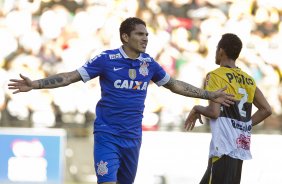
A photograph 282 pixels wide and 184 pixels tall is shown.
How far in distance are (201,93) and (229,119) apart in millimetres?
374

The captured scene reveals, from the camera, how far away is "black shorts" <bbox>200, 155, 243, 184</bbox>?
6.88 meters

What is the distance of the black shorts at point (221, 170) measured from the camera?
6879 millimetres

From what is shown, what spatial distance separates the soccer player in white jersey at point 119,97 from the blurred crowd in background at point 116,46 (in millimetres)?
6667

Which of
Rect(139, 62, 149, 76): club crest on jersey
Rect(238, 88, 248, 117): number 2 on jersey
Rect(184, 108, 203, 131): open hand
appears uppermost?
Rect(139, 62, 149, 76): club crest on jersey

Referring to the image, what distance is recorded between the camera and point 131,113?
7035 mm

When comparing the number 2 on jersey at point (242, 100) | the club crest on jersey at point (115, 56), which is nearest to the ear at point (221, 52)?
the number 2 on jersey at point (242, 100)

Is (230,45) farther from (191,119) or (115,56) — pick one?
(115,56)

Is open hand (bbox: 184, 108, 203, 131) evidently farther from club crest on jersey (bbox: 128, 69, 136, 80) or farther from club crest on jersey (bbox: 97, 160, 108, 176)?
club crest on jersey (bbox: 97, 160, 108, 176)

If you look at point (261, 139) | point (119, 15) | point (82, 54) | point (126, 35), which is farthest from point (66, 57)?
point (126, 35)

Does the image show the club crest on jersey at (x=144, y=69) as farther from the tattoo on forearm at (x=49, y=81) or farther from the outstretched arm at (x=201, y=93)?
the tattoo on forearm at (x=49, y=81)

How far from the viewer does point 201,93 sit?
713 centimetres

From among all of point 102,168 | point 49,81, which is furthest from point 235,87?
point 49,81

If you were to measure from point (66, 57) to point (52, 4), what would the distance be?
3.46ft

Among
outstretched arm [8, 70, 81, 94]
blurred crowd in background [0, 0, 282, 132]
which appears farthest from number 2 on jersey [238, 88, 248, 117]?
blurred crowd in background [0, 0, 282, 132]
